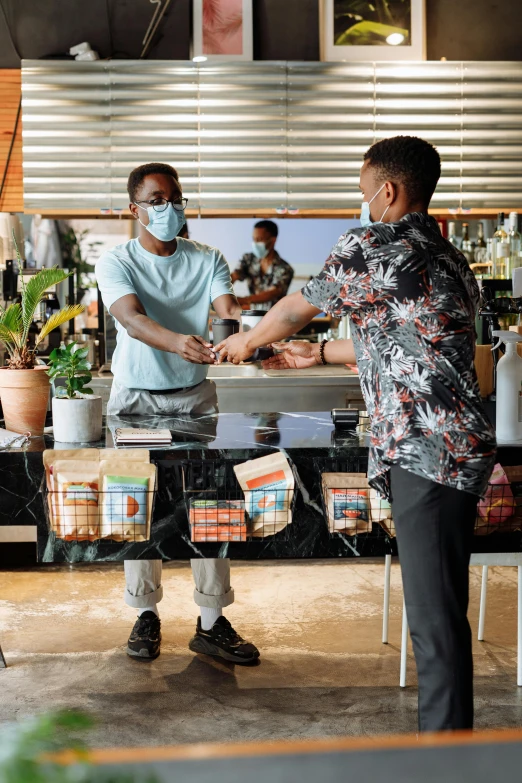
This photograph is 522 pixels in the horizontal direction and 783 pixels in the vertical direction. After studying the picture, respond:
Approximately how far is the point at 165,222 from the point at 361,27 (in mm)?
2854

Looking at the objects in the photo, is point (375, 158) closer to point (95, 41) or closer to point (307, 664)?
point (307, 664)

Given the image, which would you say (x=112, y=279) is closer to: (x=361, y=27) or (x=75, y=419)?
(x=75, y=419)

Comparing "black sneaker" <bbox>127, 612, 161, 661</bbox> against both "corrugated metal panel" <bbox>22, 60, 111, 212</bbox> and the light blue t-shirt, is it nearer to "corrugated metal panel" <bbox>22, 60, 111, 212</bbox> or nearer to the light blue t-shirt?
the light blue t-shirt

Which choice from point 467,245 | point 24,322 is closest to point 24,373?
point 24,322

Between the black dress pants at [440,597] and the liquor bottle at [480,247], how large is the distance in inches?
148

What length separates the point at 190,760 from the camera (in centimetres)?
88

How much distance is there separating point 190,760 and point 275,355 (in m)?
2.31

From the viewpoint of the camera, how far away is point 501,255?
511cm

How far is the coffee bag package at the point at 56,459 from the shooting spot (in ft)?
8.98

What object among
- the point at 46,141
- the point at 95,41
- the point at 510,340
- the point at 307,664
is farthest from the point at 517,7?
the point at 307,664

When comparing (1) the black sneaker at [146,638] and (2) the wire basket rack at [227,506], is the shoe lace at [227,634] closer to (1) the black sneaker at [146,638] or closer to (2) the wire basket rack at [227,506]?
(1) the black sneaker at [146,638]

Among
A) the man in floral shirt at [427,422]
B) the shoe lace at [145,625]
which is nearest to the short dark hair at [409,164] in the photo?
the man in floral shirt at [427,422]

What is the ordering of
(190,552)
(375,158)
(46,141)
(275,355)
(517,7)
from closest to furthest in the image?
(375,158)
(190,552)
(275,355)
(46,141)
(517,7)

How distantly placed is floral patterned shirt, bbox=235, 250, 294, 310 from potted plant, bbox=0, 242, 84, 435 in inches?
119
